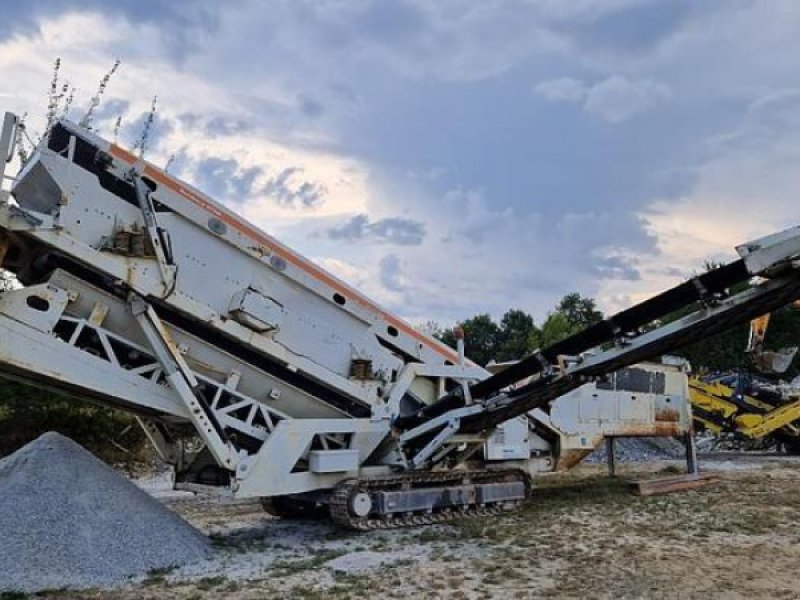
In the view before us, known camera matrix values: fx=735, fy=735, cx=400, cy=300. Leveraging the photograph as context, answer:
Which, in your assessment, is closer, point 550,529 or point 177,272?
point 177,272

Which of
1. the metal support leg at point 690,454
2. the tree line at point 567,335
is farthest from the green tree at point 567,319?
the metal support leg at point 690,454

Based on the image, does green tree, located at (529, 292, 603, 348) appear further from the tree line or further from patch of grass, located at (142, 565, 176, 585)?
patch of grass, located at (142, 565, 176, 585)

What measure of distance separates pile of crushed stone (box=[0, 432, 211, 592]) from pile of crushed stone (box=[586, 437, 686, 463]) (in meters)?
13.3

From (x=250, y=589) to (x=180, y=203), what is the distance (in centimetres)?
397

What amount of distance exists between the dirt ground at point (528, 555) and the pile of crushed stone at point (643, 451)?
27.3 feet

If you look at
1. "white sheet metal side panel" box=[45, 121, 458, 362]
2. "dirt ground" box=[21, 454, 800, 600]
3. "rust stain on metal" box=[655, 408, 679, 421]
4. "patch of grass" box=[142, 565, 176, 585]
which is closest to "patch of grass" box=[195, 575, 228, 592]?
"dirt ground" box=[21, 454, 800, 600]

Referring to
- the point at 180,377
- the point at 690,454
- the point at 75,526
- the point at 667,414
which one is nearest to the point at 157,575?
the point at 75,526

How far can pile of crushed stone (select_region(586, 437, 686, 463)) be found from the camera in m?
18.8

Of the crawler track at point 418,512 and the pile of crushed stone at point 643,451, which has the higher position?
the pile of crushed stone at point 643,451

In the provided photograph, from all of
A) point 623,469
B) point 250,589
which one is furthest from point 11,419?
point 623,469

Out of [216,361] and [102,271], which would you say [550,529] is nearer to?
[216,361]

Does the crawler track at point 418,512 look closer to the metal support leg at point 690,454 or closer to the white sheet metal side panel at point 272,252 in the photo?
the white sheet metal side panel at point 272,252

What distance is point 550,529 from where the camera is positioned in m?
8.20

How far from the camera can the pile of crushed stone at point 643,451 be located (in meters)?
18.8
